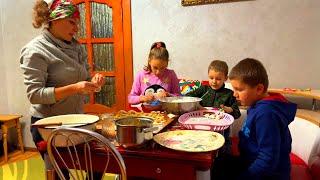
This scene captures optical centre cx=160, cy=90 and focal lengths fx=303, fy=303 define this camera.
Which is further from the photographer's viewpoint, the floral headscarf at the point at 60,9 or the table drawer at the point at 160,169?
the floral headscarf at the point at 60,9

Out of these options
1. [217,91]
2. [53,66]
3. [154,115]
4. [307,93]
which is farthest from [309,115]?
[53,66]

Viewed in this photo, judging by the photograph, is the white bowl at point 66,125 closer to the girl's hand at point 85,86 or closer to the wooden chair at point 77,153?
the wooden chair at point 77,153

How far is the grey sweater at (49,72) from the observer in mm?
1573

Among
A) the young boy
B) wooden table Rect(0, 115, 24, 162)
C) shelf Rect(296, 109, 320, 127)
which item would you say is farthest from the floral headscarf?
wooden table Rect(0, 115, 24, 162)

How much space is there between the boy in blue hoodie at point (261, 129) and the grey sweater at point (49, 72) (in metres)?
0.89

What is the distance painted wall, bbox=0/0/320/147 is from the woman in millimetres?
1557

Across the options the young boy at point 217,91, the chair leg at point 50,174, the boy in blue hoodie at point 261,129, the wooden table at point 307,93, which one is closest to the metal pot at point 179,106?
the boy in blue hoodie at point 261,129

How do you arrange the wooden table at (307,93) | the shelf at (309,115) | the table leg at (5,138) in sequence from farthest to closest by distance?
the table leg at (5,138) < the wooden table at (307,93) < the shelf at (309,115)

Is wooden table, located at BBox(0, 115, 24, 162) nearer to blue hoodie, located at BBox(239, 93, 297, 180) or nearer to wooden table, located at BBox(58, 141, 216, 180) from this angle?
wooden table, located at BBox(58, 141, 216, 180)

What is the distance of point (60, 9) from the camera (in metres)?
1.66

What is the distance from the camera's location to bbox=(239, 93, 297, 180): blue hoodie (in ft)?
4.10

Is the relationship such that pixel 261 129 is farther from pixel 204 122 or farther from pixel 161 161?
pixel 161 161

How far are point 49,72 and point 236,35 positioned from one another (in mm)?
1938

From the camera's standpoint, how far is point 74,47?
71.4 inches
